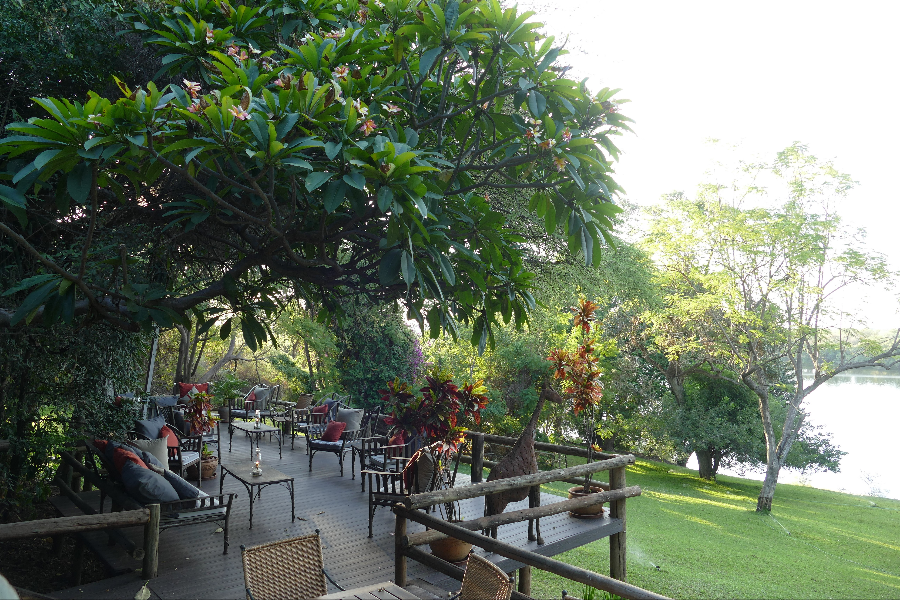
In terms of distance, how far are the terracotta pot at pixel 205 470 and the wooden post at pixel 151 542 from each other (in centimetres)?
310

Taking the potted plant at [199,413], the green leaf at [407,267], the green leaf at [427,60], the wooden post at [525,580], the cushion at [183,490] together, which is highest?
the green leaf at [427,60]

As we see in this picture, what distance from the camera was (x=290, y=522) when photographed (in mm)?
5523

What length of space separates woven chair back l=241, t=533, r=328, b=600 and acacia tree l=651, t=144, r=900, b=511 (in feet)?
39.8

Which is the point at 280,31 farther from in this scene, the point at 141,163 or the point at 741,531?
the point at 741,531

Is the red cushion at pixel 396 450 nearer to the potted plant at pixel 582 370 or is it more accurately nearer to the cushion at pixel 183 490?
the potted plant at pixel 582 370

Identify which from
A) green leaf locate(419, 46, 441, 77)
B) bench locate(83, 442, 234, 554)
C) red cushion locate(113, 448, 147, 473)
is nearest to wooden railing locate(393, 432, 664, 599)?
bench locate(83, 442, 234, 554)

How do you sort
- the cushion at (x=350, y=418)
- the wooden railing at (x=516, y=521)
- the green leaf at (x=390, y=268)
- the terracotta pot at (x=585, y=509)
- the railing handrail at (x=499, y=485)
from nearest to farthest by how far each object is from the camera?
the green leaf at (x=390, y=268) < the wooden railing at (x=516, y=521) < the railing handrail at (x=499, y=485) < the terracotta pot at (x=585, y=509) < the cushion at (x=350, y=418)

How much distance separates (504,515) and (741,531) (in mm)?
10686

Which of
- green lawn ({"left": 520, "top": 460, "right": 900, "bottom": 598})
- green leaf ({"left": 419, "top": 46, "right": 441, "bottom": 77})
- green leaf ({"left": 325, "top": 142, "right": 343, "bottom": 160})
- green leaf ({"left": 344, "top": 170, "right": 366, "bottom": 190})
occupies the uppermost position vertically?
green leaf ({"left": 419, "top": 46, "right": 441, "bottom": 77})

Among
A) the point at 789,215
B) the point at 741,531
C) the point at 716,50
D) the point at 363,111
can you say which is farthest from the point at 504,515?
the point at 716,50

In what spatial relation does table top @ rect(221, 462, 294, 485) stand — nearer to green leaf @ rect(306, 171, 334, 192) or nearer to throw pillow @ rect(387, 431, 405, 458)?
throw pillow @ rect(387, 431, 405, 458)

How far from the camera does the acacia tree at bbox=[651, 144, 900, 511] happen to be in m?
12.6

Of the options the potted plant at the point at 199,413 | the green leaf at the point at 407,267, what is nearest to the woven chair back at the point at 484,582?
the green leaf at the point at 407,267

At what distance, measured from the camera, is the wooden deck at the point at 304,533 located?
159 inches
